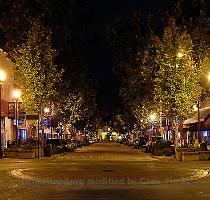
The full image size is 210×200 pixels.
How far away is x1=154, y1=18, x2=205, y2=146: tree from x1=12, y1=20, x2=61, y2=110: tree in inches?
447

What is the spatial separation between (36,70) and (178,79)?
46.5 feet

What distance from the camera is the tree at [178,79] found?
158 feet

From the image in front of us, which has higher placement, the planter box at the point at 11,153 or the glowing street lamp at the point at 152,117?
the glowing street lamp at the point at 152,117

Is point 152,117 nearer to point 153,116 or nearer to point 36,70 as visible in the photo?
point 153,116

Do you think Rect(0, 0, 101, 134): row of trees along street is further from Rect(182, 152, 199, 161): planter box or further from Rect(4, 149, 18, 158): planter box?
Rect(182, 152, 199, 161): planter box

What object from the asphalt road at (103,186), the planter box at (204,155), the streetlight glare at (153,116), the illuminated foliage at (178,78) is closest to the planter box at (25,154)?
the illuminated foliage at (178,78)

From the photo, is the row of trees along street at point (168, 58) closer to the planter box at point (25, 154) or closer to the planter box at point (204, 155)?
the planter box at point (204, 155)

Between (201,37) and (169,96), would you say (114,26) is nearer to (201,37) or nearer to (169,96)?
(201,37)

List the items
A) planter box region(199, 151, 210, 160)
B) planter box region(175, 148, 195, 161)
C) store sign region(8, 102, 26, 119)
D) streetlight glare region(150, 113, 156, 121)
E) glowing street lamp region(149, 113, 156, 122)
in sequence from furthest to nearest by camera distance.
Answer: streetlight glare region(150, 113, 156, 121)
glowing street lamp region(149, 113, 156, 122)
store sign region(8, 102, 26, 119)
planter box region(175, 148, 195, 161)
planter box region(199, 151, 210, 160)

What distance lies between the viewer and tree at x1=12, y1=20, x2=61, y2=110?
53969 millimetres

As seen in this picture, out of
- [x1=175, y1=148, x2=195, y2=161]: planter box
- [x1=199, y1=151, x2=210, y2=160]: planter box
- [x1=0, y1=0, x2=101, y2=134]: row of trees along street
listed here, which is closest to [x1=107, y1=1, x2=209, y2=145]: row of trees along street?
[x1=175, y1=148, x2=195, y2=161]: planter box

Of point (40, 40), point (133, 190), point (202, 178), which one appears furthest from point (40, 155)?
point (133, 190)

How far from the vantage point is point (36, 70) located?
5447 centimetres

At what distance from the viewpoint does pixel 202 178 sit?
86.0 ft
